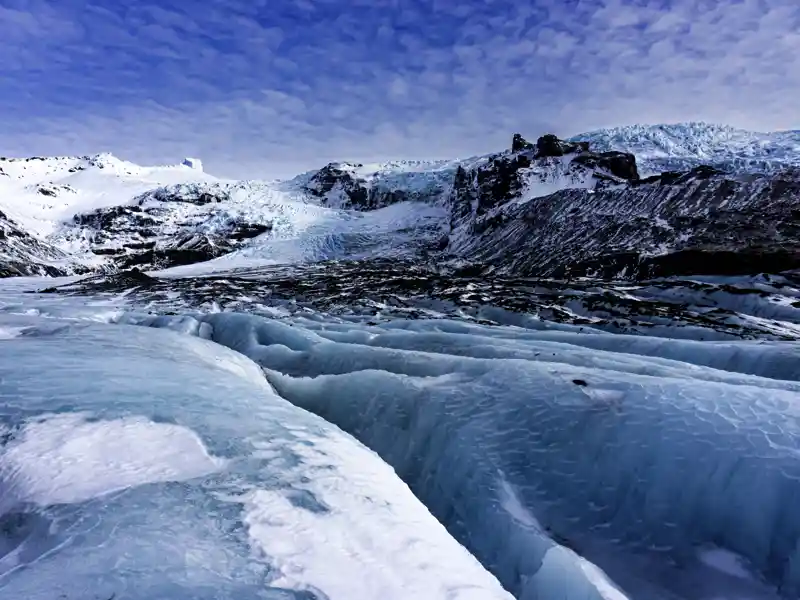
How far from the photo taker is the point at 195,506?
402 cm

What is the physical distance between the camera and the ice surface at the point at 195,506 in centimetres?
321

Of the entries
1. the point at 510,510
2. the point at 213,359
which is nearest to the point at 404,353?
the point at 213,359

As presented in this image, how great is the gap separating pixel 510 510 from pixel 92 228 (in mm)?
123303

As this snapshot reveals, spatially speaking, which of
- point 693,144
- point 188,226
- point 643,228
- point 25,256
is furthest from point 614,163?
point 25,256

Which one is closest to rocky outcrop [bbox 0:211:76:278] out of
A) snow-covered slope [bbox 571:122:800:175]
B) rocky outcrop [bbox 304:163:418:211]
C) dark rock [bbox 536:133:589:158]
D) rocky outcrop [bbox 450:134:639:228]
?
rocky outcrop [bbox 450:134:639:228]

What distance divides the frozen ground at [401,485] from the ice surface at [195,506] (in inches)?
0.7

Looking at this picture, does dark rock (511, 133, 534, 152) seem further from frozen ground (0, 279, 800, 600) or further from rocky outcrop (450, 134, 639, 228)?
frozen ground (0, 279, 800, 600)

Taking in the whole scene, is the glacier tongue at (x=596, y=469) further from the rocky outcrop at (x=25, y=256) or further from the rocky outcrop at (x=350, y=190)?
the rocky outcrop at (x=350, y=190)

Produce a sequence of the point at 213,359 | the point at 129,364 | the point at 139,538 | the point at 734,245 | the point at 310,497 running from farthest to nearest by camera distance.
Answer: the point at 734,245, the point at 213,359, the point at 129,364, the point at 310,497, the point at 139,538

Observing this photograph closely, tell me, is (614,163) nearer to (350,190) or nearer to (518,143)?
(518,143)

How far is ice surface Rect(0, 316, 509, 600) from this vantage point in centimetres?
321

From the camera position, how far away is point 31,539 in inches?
140

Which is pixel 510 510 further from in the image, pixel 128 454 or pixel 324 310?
pixel 324 310

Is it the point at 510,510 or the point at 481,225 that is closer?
the point at 510,510
